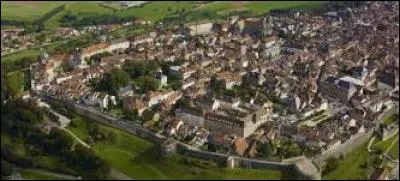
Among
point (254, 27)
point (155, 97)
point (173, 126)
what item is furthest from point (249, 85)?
point (254, 27)

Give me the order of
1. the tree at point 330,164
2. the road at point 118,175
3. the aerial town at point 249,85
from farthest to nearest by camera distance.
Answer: the aerial town at point 249,85, the road at point 118,175, the tree at point 330,164

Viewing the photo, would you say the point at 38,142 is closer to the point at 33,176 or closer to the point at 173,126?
the point at 33,176

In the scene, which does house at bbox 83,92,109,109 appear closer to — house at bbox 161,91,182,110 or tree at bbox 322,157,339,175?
house at bbox 161,91,182,110

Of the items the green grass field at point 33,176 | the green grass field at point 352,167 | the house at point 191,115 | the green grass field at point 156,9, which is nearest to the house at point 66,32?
the green grass field at point 156,9

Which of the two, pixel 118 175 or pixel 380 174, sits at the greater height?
pixel 118 175

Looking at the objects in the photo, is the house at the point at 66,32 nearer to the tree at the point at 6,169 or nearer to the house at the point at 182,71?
the house at the point at 182,71
